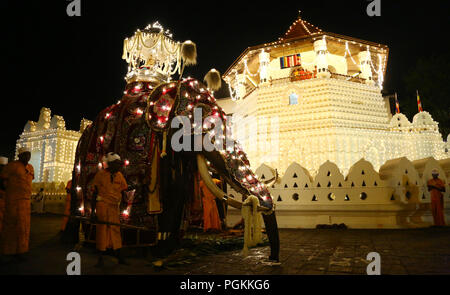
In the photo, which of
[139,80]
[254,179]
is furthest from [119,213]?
[139,80]

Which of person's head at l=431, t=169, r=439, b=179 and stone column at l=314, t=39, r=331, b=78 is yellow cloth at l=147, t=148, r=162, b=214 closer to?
person's head at l=431, t=169, r=439, b=179

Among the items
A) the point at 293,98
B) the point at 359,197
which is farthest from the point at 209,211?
the point at 293,98

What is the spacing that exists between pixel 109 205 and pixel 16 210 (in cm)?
116

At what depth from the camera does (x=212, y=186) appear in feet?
10.3

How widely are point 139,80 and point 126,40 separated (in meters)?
1.53

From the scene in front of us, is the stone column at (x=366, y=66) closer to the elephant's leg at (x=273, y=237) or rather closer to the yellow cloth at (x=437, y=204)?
the yellow cloth at (x=437, y=204)

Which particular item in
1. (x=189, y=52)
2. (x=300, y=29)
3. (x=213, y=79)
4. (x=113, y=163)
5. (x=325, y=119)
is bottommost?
(x=113, y=163)

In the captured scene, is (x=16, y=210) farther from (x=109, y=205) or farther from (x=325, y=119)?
(x=325, y=119)

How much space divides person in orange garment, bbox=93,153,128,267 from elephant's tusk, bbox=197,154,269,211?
3.28ft

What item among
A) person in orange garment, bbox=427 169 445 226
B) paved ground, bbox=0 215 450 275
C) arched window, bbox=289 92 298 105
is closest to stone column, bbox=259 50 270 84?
arched window, bbox=289 92 298 105

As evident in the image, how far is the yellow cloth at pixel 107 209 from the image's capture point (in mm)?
3137
